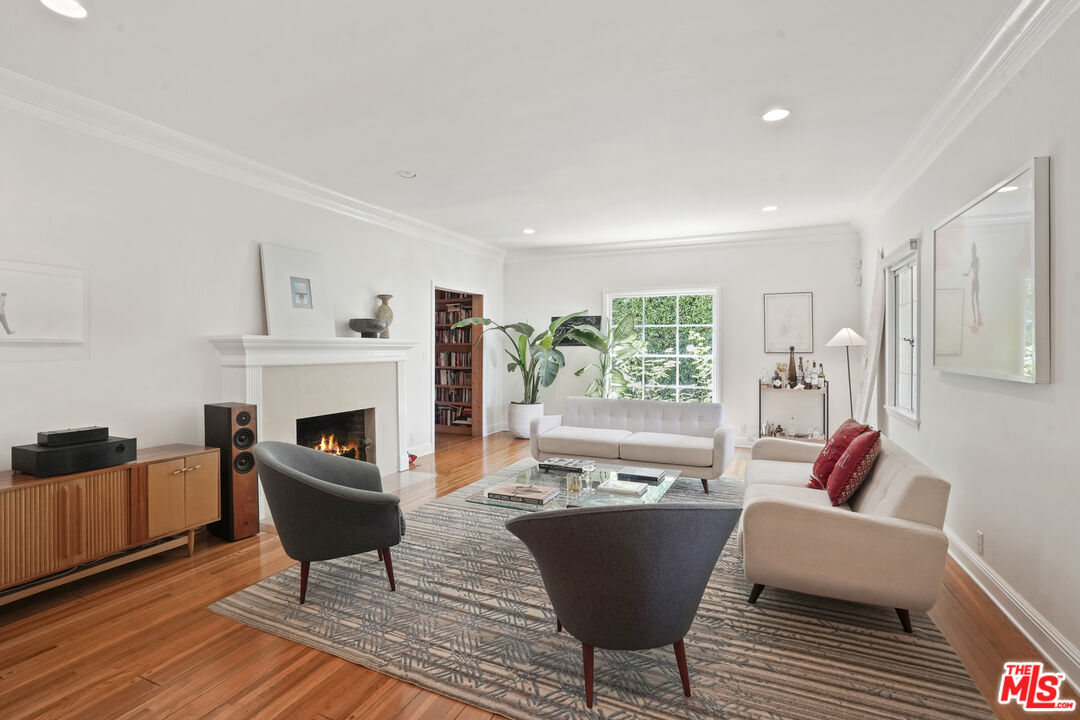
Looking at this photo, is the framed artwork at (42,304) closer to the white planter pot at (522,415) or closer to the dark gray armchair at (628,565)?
the dark gray armchair at (628,565)

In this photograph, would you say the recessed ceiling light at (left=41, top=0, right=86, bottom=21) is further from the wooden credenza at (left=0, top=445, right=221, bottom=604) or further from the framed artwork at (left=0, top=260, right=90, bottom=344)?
the wooden credenza at (left=0, top=445, right=221, bottom=604)

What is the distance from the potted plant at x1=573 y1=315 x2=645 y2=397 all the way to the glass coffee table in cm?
314

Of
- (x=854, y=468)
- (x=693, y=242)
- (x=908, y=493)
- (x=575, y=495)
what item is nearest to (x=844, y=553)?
(x=908, y=493)

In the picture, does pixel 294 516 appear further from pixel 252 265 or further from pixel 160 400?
pixel 252 265

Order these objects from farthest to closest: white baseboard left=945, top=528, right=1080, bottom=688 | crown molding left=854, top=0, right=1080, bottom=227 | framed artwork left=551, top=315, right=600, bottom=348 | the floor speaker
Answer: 1. framed artwork left=551, top=315, right=600, bottom=348
2. the floor speaker
3. crown molding left=854, top=0, right=1080, bottom=227
4. white baseboard left=945, top=528, right=1080, bottom=688

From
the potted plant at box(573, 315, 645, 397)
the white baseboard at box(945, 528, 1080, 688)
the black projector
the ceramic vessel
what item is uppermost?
the ceramic vessel

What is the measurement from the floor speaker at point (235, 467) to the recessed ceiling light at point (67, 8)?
2.15m

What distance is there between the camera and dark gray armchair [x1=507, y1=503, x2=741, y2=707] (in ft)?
5.80

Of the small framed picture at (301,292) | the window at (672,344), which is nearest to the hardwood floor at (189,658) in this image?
the small framed picture at (301,292)

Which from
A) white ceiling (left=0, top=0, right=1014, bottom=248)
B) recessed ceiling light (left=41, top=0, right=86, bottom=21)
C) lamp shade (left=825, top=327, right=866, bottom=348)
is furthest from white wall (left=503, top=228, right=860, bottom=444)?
recessed ceiling light (left=41, top=0, right=86, bottom=21)

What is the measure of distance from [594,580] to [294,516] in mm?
1572

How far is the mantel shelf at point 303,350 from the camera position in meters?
3.77

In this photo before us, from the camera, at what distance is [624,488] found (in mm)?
3314

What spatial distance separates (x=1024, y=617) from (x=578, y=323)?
551 centimetres
